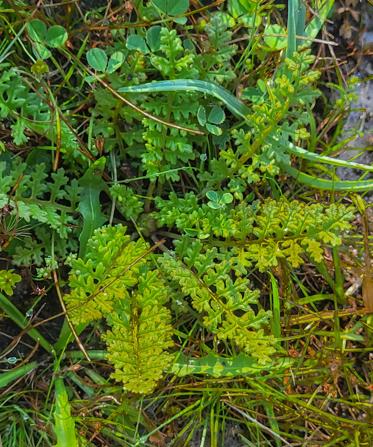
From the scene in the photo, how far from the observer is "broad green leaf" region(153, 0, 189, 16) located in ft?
6.59

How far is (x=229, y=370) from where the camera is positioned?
212 cm

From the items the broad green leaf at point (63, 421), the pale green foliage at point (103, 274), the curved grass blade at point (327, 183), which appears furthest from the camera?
the curved grass blade at point (327, 183)

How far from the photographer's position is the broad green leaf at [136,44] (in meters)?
2.01

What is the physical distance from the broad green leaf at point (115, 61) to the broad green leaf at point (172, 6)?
0.20 meters

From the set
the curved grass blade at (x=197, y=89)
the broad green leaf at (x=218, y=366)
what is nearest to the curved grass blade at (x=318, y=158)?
the curved grass blade at (x=197, y=89)

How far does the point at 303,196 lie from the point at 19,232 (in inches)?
40.8

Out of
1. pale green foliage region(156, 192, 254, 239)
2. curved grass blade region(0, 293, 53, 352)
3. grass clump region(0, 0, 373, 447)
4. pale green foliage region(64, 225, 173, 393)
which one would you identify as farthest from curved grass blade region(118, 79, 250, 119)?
curved grass blade region(0, 293, 53, 352)

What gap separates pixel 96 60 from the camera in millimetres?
2000

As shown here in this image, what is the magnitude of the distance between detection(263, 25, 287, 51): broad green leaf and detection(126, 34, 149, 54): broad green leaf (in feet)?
1.48

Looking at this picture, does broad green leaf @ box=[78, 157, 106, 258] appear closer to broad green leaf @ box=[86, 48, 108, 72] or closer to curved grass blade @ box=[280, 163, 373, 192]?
broad green leaf @ box=[86, 48, 108, 72]

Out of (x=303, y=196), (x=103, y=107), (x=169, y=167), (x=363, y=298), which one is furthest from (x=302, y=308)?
(x=103, y=107)

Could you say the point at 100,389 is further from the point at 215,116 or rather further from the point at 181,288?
the point at 215,116

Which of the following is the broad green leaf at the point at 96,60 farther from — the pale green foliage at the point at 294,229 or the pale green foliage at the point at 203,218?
the pale green foliage at the point at 294,229

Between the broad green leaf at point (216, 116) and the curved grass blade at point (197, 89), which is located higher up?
the curved grass blade at point (197, 89)
